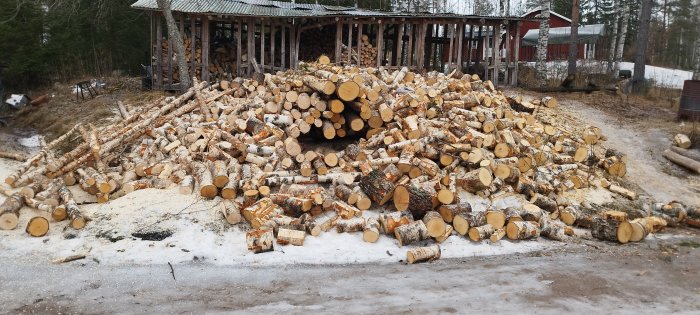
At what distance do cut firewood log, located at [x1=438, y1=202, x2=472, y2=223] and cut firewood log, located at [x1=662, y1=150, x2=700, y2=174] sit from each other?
6.23 m

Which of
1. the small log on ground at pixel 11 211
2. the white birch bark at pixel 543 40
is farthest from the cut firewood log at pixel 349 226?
the white birch bark at pixel 543 40

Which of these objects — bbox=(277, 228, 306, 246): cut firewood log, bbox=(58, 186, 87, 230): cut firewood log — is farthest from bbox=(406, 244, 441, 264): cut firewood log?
bbox=(58, 186, 87, 230): cut firewood log

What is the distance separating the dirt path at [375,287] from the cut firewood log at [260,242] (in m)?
0.47

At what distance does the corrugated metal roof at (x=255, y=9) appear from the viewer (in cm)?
1680

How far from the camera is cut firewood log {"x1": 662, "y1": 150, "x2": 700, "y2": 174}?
10745 millimetres

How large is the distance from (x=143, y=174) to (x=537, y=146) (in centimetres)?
802

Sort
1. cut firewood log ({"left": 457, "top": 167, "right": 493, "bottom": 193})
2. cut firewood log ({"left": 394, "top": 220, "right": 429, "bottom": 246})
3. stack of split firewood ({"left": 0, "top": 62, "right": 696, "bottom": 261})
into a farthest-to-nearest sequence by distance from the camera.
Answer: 1. cut firewood log ({"left": 457, "top": 167, "right": 493, "bottom": 193})
2. stack of split firewood ({"left": 0, "top": 62, "right": 696, "bottom": 261})
3. cut firewood log ({"left": 394, "top": 220, "right": 429, "bottom": 246})

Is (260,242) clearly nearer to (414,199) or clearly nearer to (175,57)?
(414,199)

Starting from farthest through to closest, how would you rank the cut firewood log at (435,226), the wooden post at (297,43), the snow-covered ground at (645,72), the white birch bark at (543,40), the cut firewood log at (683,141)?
the snow-covered ground at (645,72), the white birch bark at (543,40), the wooden post at (297,43), the cut firewood log at (683,141), the cut firewood log at (435,226)

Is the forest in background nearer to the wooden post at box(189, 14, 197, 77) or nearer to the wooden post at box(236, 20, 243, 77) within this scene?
the wooden post at box(189, 14, 197, 77)

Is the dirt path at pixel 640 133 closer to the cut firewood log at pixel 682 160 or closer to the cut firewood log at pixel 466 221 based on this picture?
the cut firewood log at pixel 682 160

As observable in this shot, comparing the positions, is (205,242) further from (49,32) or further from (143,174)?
(49,32)

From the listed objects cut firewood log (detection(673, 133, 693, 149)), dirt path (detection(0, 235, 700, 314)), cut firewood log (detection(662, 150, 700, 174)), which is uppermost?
cut firewood log (detection(673, 133, 693, 149))

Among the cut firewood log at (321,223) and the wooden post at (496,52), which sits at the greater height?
the wooden post at (496,52)
